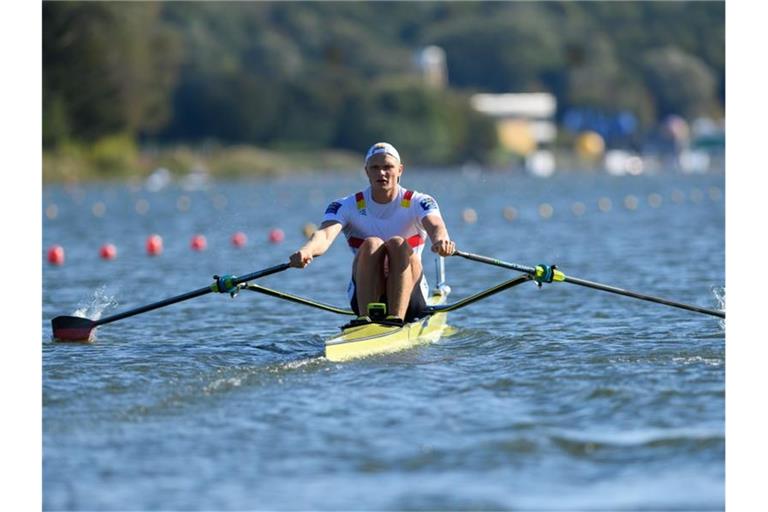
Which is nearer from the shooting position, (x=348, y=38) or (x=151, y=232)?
(x=151, y=232)

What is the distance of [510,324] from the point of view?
1296 cm

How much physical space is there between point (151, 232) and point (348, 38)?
424 ft

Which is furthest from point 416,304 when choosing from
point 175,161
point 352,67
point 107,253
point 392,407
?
point 352,67

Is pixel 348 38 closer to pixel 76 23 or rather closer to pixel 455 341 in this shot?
pixel 76 23

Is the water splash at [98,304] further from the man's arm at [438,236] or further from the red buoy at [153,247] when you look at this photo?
the red buoy at [153,247]

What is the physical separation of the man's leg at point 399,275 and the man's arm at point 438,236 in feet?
0.72

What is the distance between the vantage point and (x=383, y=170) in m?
11.1

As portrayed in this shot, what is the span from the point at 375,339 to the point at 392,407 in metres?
1.82

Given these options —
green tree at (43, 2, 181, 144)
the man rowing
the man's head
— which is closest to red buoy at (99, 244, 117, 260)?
the man rowing

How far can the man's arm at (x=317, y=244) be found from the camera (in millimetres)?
10547

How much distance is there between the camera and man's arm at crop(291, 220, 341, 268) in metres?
10.5

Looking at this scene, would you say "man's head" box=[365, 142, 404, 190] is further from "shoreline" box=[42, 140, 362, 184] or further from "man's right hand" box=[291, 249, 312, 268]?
"shoreline" box=[42, 140, 362, 184]

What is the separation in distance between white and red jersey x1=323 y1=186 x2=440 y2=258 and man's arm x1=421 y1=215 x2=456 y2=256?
0.31 ft

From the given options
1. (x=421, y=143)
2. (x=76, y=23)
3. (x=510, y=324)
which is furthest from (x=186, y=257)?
(x=421, y=143)
